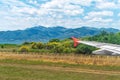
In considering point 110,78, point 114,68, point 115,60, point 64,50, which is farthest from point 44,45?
point 110,78

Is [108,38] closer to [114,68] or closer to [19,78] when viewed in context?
[114,68]

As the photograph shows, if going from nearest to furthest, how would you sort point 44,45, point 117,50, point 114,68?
point 117,50
point 114,68
point 44,45

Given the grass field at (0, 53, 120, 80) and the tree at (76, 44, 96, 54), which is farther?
the tree at (76, 44, 96, 54)

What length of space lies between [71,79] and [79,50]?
58762mm

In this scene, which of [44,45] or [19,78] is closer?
[19,78]

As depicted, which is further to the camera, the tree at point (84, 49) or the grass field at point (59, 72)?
the tree at point (84, 49)

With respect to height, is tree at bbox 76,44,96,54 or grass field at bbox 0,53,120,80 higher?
tree at bbox 76,44,96,54

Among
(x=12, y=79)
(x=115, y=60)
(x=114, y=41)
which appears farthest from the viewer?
(x=114, y=41)

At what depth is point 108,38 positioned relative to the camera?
335 feet

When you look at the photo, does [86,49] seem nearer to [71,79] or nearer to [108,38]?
[108,38]

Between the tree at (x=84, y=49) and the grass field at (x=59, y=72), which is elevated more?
the tree at (x=84, y=49)

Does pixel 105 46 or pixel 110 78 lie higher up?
pixel 105 46

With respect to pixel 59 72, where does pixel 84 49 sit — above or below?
above

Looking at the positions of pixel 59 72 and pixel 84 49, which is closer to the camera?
pixel 59 72
